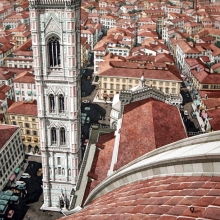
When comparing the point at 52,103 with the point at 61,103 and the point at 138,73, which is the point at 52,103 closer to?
the point at 61,103

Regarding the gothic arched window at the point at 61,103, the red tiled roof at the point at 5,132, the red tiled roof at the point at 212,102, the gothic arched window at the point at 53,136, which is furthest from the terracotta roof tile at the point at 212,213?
the red tiled roof at the point at 212,102

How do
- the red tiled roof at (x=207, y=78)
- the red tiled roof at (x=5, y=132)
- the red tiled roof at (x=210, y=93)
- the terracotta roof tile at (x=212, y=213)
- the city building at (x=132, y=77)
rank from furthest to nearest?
1. the red tiled roof at (x=207, y=78)
2. the city building at (x=132, y=77)
3. the red tiled roof at (x=210, y=93)
4. the red tiled roof at (x=5, y=132)
5. the terracotta roof tile at (x=212, y=213)

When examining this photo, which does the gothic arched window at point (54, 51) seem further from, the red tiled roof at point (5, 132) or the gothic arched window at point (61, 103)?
the red tiled roof at point (5, 132)

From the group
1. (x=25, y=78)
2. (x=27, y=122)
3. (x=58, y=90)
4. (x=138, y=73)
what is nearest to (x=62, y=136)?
(x=58, y=90)

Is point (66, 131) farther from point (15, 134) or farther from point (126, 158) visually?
point (15, 134)

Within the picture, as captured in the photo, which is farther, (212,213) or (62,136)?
(62,136)

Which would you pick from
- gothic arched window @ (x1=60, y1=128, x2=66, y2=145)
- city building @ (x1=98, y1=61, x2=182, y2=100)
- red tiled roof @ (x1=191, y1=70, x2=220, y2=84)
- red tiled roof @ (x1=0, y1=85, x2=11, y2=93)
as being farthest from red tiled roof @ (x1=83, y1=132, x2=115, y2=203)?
red tiled roof @ (x1=191, y1=70, x2=220, y2=84)
